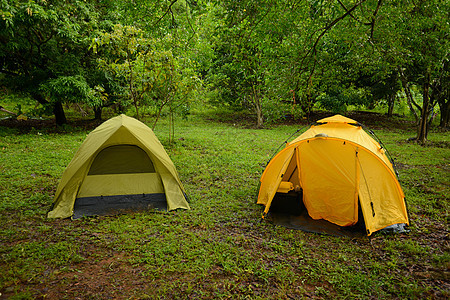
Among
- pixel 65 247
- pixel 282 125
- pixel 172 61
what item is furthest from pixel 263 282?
pixel 282 125

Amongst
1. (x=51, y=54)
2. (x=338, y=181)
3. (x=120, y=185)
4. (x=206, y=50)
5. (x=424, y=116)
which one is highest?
(x=206, y=50)

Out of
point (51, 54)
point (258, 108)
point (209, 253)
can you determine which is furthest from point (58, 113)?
point (209, 253)

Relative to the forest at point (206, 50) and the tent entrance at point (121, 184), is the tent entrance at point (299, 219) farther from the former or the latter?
the tent entrance at point (121, 184)

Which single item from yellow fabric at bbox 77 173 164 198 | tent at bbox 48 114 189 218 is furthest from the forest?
yellow fabric at bbox 77 173 164 198

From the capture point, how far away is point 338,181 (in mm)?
5602

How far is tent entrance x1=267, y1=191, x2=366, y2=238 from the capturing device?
5352 millimetres

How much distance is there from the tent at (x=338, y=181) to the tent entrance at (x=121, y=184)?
8.41 feet

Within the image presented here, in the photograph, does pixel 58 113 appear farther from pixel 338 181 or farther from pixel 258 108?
pixel 338 181

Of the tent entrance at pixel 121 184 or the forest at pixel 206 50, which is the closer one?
the forest at pixel 206 50

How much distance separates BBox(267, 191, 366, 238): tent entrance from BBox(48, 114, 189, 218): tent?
2063 mm

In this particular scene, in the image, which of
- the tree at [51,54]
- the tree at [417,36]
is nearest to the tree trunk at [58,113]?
the tree at [51,54]

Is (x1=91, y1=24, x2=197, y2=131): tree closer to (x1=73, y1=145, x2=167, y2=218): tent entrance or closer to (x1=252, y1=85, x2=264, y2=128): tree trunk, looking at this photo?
(x1=73, y1=145, x2=167, y2=218): tent entrance

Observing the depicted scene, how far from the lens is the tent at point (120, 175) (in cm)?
592

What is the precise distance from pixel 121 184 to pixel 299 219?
4.12 metres
